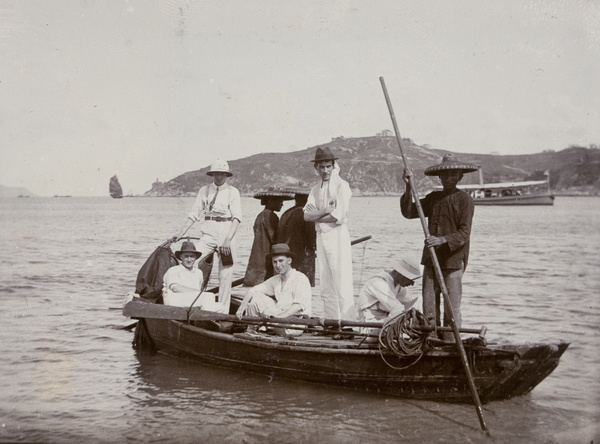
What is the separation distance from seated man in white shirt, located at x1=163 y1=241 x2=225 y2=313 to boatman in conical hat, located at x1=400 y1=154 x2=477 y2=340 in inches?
118

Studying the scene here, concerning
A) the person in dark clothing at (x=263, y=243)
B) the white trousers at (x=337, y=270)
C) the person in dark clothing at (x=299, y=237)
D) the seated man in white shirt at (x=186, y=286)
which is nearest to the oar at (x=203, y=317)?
the seated man in white shirt at (x=186, y=286)

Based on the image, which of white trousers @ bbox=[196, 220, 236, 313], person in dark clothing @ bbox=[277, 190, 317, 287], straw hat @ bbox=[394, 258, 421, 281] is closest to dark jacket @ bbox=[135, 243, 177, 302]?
white trousers @ bbox=[196, 220, 236, 313]

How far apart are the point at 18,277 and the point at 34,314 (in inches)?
271

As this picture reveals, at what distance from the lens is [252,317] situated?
769cm

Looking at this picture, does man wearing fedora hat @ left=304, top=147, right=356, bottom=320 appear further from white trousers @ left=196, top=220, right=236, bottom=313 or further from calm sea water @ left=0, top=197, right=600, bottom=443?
white trousers @ left=196, top=220, right=236, bottom=313

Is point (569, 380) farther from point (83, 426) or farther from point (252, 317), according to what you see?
point (83, 426)

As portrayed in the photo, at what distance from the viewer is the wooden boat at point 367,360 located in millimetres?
6438

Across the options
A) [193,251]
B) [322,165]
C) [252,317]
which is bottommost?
[252,317]

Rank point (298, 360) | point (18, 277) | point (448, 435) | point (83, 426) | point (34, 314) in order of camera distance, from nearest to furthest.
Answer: point (448, 435) < point (83, 426) < point (298, 360) < point (34, 314) < point (18, 277)

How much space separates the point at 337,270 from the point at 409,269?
3.08ft

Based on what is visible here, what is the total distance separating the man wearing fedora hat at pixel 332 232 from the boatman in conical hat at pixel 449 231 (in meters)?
0.86

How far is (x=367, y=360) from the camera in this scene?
22.8ft

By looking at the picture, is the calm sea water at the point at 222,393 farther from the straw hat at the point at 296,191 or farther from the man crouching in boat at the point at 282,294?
the straw hat at the point at 296,191

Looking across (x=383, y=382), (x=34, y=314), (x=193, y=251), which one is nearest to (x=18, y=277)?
(x=34, y=314)
